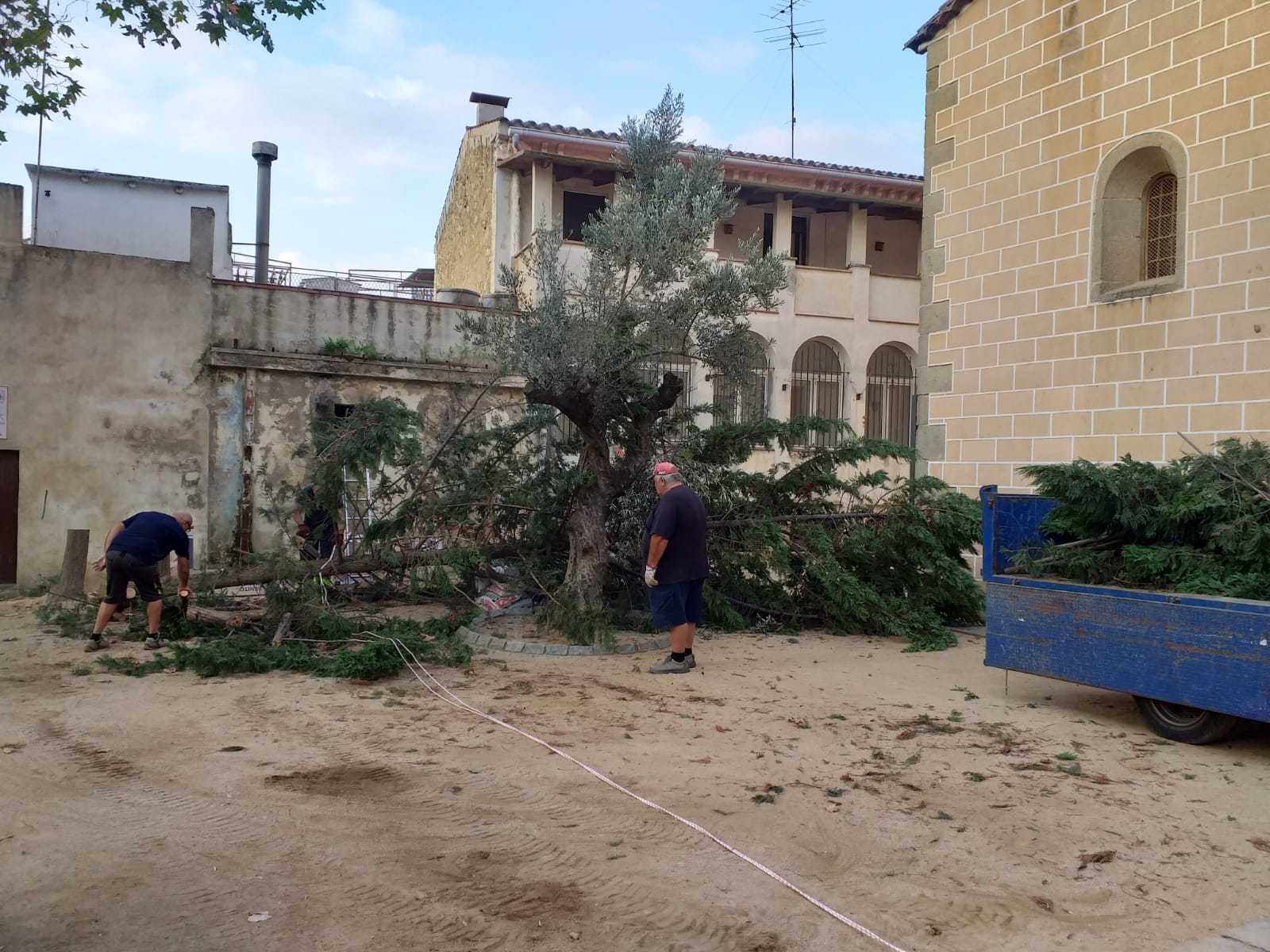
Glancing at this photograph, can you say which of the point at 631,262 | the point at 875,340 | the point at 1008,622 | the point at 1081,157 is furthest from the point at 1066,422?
the point at 875,340

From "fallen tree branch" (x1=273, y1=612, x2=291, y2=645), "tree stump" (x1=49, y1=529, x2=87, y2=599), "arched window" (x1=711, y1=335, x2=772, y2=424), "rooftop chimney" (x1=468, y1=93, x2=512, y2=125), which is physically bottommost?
"fallen tree branch" (x1=273, y1=612, x2=291, y2=645)

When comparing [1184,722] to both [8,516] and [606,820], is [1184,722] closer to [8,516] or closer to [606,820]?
[606,820]

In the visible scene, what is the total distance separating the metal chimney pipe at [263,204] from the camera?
19797 millimetres

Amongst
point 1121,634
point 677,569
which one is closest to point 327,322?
point 677,569

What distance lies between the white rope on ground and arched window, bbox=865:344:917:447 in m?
16.2

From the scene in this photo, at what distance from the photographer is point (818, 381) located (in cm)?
2205

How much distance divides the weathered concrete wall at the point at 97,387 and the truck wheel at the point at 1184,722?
42.7 ft

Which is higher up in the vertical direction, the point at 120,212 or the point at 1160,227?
the point at 120,212

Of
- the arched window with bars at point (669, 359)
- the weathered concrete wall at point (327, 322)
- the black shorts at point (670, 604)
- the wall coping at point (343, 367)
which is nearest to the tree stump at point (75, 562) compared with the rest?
the wall coping at point (343, 367)

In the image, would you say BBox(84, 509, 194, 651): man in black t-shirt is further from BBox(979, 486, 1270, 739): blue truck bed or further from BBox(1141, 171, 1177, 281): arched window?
BBox(1141, 171, 1177, 281): arched window

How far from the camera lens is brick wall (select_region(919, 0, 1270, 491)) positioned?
9.02 meters

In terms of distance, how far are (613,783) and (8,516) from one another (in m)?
12.4

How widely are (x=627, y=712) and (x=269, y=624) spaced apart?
13.6 ft

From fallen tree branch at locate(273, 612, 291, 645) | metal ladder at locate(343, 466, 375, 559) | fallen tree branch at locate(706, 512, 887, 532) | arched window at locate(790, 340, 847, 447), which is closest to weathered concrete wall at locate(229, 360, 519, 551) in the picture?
metal ladder at locate(343, 466, 375, 559)
